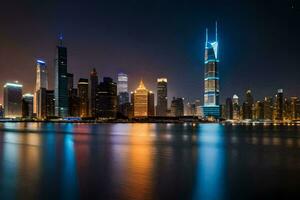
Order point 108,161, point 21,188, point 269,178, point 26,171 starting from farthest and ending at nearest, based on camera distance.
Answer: point 108,161 < point 26,171 < point 269,178 < point 21,188

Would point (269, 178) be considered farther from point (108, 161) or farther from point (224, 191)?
point (108, 161)

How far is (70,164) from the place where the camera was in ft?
98.6

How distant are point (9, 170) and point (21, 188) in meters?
7.40

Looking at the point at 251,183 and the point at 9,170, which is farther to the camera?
the point at 9,170

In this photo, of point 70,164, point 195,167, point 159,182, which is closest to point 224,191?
point 159,182

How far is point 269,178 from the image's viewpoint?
937 inches

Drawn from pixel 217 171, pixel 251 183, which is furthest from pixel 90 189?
pixel 217 171

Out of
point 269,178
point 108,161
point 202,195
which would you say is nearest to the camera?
point 202,195

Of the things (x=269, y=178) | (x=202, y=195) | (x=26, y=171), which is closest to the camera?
(x=202, y=195)

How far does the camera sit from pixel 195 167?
96.6 ft

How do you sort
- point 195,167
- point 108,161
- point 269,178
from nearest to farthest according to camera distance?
point 269,178
point 195,167
point 108,161

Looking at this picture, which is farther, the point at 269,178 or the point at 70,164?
the point at 70,164

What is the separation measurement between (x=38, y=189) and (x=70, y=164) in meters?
9.81

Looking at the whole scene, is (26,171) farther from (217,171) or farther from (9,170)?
(217,171)
